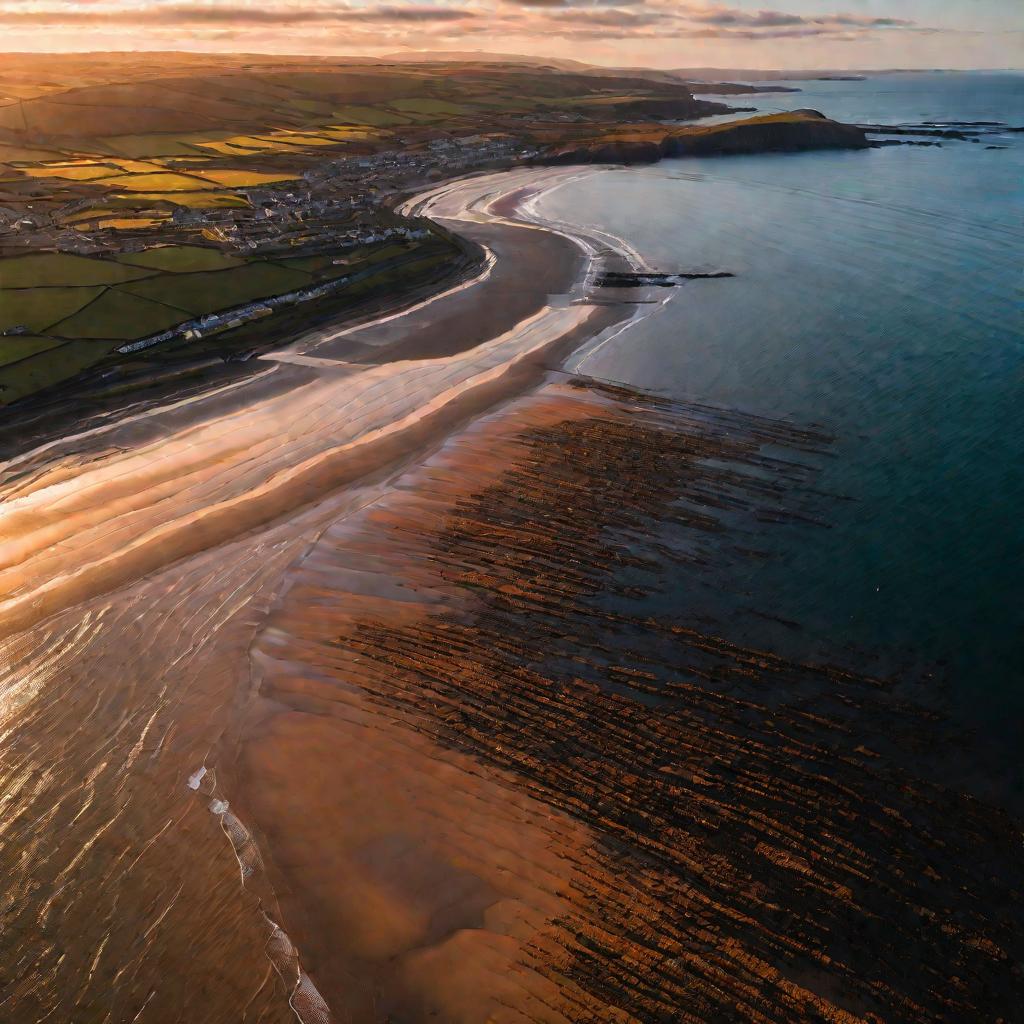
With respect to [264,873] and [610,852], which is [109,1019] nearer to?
[264,873]

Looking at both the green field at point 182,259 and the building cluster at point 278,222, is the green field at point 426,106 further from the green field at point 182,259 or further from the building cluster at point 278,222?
the green field at point 182,259

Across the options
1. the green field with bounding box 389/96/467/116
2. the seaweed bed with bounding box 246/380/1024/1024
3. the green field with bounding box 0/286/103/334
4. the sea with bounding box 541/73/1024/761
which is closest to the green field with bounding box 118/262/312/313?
the green field with bounding box 0/286/103/334

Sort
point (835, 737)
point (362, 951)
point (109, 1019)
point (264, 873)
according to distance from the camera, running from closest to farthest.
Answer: point (109, 1019) < point (362, 951) < point (264, 873) < point (835, 737)

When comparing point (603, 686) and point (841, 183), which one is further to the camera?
point (841, 183)

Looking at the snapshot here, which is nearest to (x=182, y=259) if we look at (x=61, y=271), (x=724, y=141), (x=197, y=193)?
(x=61, y=271)

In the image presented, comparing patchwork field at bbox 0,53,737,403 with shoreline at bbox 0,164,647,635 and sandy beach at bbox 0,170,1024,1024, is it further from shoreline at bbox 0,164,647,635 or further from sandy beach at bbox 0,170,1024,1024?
sandy beach at bbox 0,170,1024,1024

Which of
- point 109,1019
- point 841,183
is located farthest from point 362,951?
point 841,183

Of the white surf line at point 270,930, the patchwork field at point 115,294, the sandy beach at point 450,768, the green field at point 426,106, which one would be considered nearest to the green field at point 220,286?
the patchwork field at point 115,294
